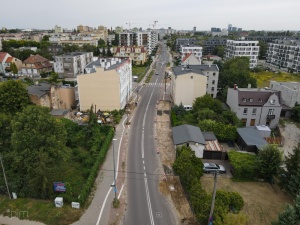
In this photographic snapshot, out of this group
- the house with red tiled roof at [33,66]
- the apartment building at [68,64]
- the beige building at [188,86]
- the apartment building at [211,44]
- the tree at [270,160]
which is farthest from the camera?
the apartment building at [211,44]

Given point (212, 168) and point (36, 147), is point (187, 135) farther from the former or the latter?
point (36, 147)

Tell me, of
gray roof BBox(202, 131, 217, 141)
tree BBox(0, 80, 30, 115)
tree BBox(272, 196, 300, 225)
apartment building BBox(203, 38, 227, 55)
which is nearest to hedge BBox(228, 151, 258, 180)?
gray roof BBox(202, 131, 217, 141)

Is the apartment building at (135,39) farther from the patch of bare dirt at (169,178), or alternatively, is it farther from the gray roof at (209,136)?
the gray roof at (209,136)

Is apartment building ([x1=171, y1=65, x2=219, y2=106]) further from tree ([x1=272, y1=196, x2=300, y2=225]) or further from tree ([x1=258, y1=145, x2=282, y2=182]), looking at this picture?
tree ([x1=272, y1=196, x2=300, y2=225])

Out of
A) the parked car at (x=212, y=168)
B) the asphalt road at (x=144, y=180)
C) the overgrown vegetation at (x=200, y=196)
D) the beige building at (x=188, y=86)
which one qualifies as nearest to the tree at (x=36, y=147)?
the asphalt road at (x=144, y=180)

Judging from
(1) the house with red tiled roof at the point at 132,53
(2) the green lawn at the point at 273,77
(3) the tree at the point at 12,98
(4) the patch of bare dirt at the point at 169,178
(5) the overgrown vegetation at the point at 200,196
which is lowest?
(4) the patch of bare dirt at the point at 169,178

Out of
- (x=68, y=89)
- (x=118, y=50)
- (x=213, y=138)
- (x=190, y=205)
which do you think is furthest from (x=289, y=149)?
(x=118, y=50)
